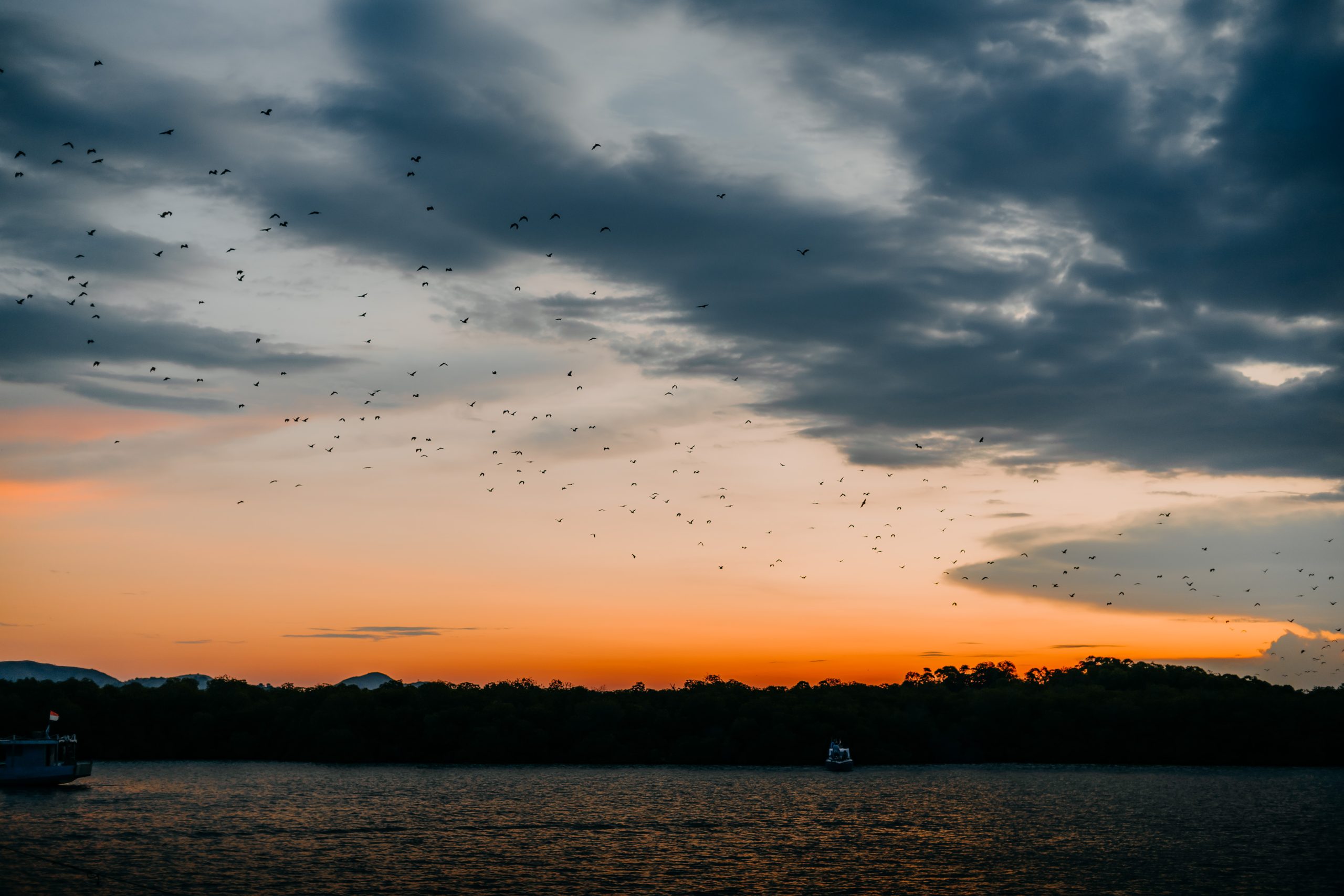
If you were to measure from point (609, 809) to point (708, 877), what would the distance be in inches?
2022

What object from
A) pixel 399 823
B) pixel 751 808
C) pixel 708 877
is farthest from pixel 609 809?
pixel 708 877

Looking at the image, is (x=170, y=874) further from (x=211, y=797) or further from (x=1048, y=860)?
(x=1048, y=860)

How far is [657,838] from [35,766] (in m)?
88.7

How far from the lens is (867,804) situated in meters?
144

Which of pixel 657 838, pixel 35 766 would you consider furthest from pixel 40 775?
pixel 657 838

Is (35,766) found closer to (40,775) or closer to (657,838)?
(40,775)

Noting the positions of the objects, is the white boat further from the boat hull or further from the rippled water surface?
the rippled water surface

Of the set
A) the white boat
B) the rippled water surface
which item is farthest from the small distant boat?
the rippled water surface

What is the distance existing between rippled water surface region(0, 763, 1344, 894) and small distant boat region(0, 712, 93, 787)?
250 centimetres

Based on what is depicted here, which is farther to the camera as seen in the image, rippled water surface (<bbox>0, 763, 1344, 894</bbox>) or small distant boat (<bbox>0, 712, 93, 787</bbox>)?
small distant boat (<bbox>0, 712, 93, 787</bbox>)

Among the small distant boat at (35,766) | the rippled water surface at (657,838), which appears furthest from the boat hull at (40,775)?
the rippled water surface at (657,838)

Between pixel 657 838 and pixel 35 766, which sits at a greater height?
pixel 35 766

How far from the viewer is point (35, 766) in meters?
141

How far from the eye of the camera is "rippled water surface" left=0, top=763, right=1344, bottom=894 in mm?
82750
